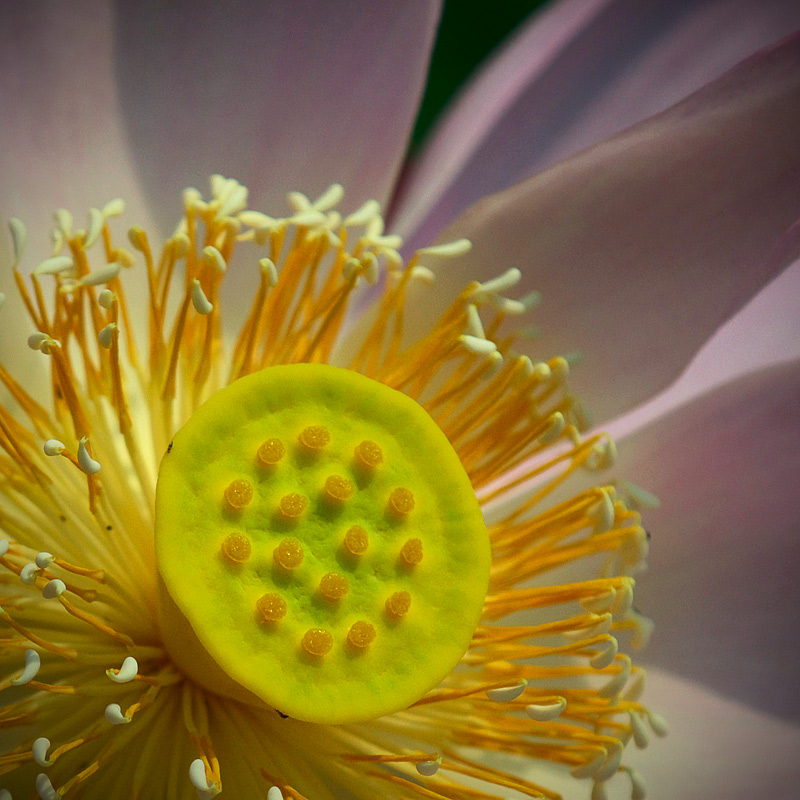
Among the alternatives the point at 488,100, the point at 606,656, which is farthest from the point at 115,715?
the point at 488,100

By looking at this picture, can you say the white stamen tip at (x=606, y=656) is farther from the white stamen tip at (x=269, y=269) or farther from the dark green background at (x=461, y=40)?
the dark green background at (x=461, y=40)

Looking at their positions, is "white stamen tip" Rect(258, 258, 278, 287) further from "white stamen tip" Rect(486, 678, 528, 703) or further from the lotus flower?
"white stamen tip" Rect(486, 678, 528, 703)

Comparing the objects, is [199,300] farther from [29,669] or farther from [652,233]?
[652,233]

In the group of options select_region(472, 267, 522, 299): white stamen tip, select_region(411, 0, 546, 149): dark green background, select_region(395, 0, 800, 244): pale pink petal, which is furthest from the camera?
select_region(411, 0, 546, 149): dark green background

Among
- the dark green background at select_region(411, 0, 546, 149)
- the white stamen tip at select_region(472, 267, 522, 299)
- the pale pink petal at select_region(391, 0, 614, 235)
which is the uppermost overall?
the dark green background at select_region(411, 0, 546, 149)

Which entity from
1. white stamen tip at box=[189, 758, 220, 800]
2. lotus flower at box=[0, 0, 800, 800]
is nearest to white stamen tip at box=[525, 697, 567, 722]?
lotus flower at box=[0, 0, 800, 800]

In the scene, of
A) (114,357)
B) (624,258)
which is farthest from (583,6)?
(114,357)

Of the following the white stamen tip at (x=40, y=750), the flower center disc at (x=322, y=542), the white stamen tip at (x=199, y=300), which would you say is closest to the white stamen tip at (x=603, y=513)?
the flower center disc at (x=322, y=542)

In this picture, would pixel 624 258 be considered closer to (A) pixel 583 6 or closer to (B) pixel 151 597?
(A) pixel 583 6
